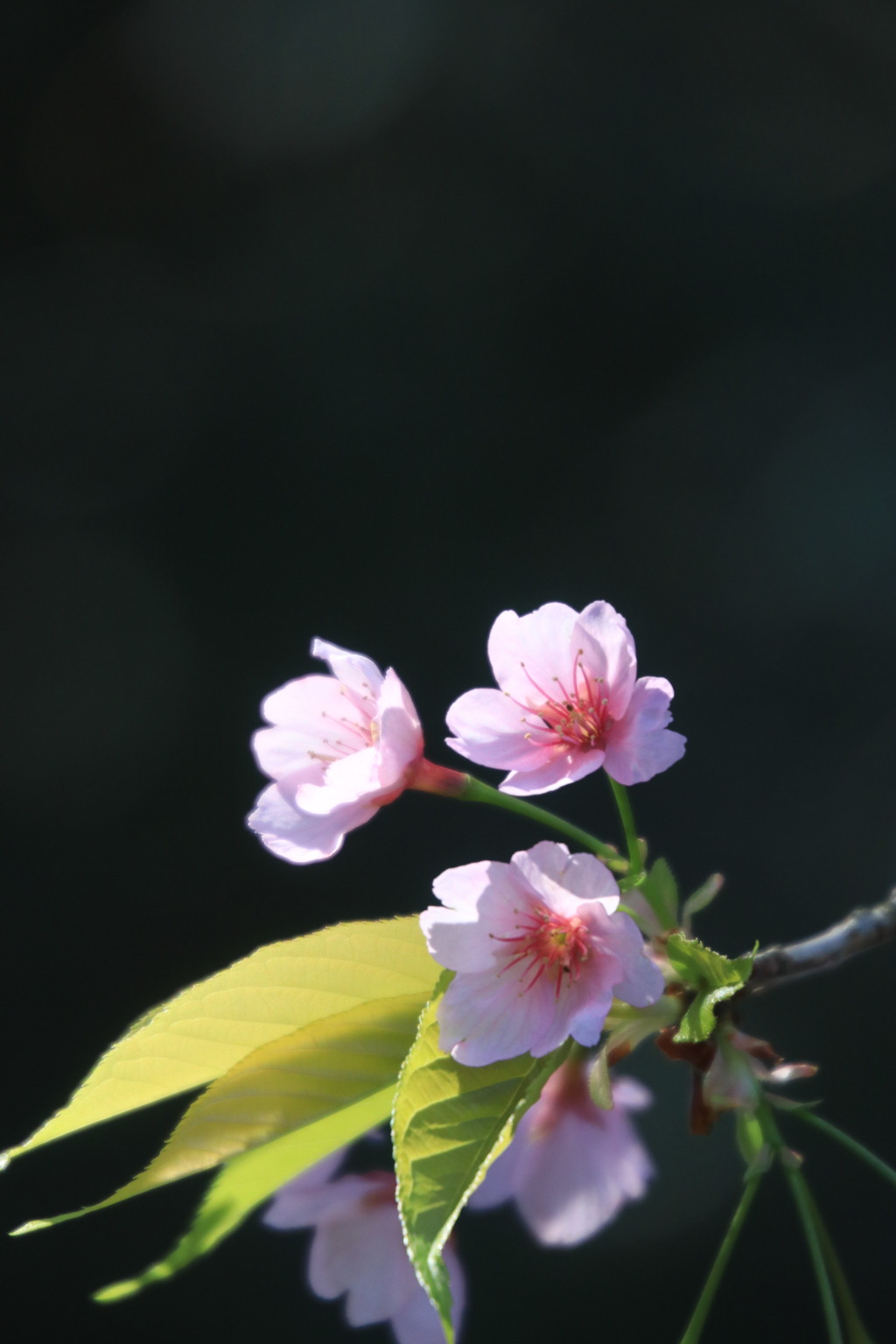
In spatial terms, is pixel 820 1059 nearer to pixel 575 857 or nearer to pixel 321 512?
pixel 321 512

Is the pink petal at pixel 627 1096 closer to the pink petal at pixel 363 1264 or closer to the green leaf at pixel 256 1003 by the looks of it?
the pink petal at pixel 363 1264

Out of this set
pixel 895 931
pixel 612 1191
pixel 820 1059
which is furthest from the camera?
pixel 820 1059

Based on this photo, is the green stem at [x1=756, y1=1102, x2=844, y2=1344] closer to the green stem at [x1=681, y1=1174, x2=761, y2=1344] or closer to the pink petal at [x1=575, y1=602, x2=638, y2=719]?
the green stem at [x1=681, y1=1174, x2=761, y2=1344]

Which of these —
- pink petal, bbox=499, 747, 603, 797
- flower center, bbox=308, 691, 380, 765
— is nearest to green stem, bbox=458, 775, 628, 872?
pink petal, bbox=499, 747, 603, 797

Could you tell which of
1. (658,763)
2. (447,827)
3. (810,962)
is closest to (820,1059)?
(447,827)

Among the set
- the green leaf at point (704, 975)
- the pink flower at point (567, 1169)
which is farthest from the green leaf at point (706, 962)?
the pink flower at point (567, 1169)

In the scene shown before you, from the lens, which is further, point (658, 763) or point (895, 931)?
point (895, 931)

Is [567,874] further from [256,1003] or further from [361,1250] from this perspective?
[361,1250]
